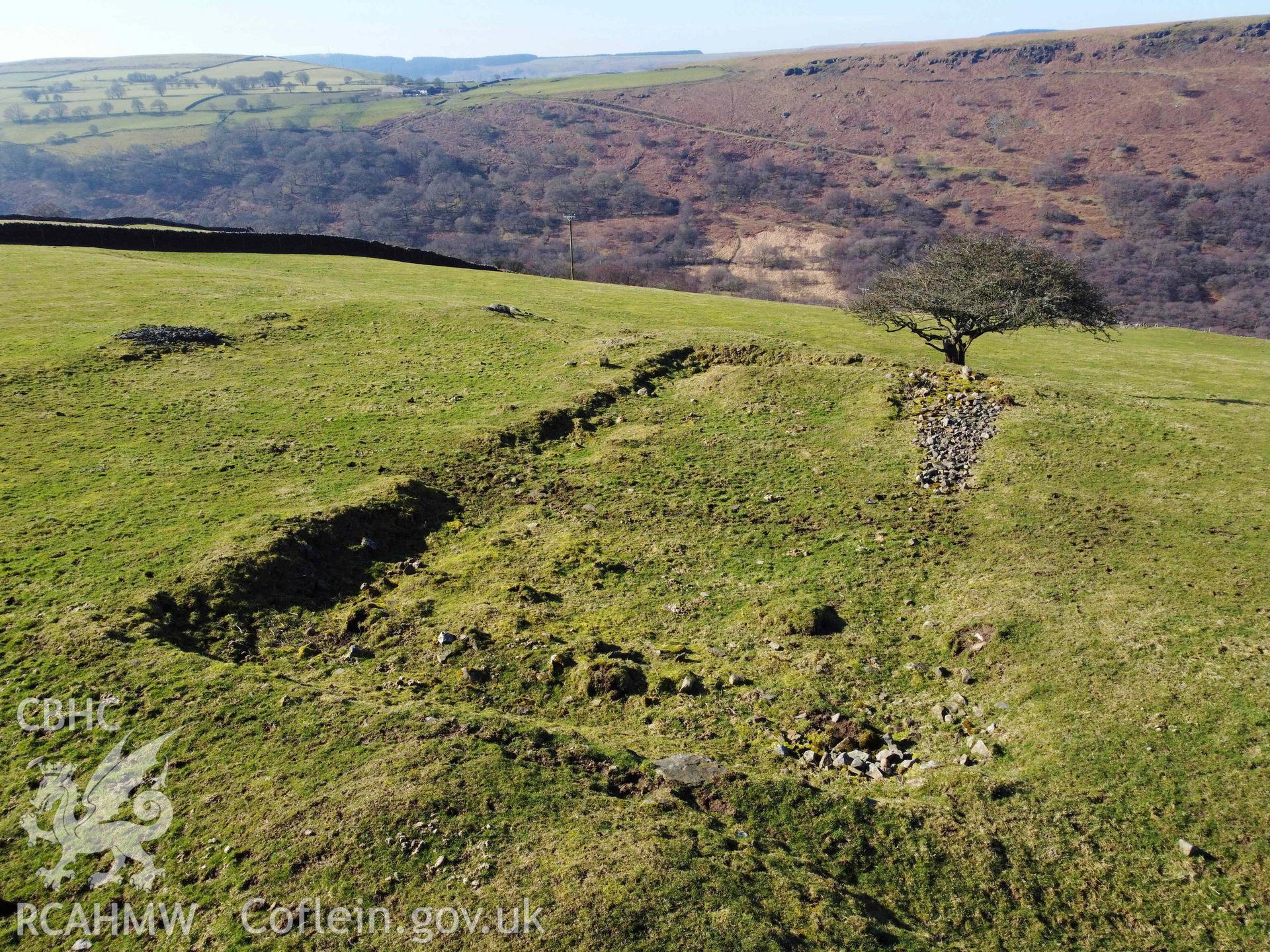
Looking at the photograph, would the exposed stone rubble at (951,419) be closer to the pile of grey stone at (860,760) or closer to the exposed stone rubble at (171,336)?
the pile of grey stone at (860,760)

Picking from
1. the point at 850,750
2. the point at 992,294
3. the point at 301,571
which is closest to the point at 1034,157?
the point at 992,294

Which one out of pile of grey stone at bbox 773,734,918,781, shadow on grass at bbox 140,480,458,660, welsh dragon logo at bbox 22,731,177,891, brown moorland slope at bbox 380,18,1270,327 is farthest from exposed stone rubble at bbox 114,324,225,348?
brown moorland slope at bbox 380,18,1270,327

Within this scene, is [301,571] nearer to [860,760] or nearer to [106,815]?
[106,815]

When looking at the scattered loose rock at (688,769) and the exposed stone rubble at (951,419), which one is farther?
the exposed stone rubble at (951,419)

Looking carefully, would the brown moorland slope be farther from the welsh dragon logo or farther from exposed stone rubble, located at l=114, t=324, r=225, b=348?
the welsh dragon logo

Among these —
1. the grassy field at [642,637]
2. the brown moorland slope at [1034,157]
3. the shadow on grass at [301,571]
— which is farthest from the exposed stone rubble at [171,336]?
the brown moorland slope at [1034,157]

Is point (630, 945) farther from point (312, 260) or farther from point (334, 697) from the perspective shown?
point (312, 260)

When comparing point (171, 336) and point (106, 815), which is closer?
point (106, 815)
